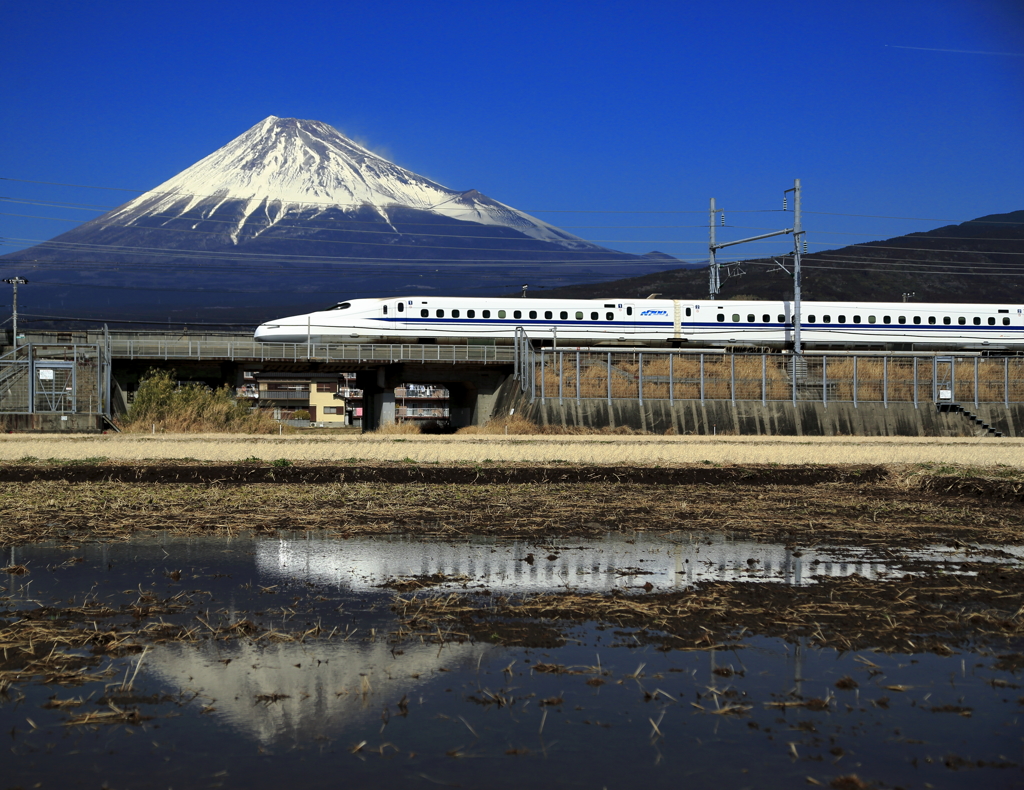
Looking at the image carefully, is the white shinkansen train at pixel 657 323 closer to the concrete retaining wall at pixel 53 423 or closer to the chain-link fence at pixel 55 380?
the chain-link fence at pixel 55 380

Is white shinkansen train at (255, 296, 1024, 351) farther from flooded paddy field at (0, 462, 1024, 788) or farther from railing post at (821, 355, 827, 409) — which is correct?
flooded paddy field at (0, 462, 1024, 788)

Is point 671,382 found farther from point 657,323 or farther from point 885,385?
point 657,323

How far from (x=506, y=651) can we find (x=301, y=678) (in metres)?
1.40

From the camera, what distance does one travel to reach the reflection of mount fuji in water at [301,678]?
517 cm

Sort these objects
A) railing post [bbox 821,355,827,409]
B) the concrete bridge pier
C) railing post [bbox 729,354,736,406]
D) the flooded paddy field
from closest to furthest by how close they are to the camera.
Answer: the flooded paddy field → railing post [bbox 729,354,736,406] → railing post [bbox 821,355,827,409] → the concrete bridge pier

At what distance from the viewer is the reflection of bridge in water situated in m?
8.81

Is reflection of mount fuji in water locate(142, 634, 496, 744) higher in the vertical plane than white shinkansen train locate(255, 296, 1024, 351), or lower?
lower

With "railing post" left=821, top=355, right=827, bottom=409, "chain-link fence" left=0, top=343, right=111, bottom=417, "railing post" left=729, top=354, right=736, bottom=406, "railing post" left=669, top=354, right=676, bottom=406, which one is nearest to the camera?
"railing post" left=669, top=354, right=676, bottom=406

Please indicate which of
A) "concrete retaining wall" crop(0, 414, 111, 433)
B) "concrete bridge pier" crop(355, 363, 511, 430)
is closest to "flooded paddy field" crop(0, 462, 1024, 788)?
"concrete retaining wall" crop(0, 414, 111, 433)

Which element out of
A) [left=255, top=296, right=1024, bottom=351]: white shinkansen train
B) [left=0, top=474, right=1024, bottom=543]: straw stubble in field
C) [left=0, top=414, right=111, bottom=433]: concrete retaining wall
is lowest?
[left=0, top=474, right=1024, bottom=543]: straw stubble in field

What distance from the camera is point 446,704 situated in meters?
5.44

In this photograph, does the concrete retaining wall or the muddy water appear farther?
the concrete retaining wall

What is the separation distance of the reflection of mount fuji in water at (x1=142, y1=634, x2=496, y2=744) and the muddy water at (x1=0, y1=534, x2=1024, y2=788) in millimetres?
18

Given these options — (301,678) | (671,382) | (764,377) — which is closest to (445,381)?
(671,382)
